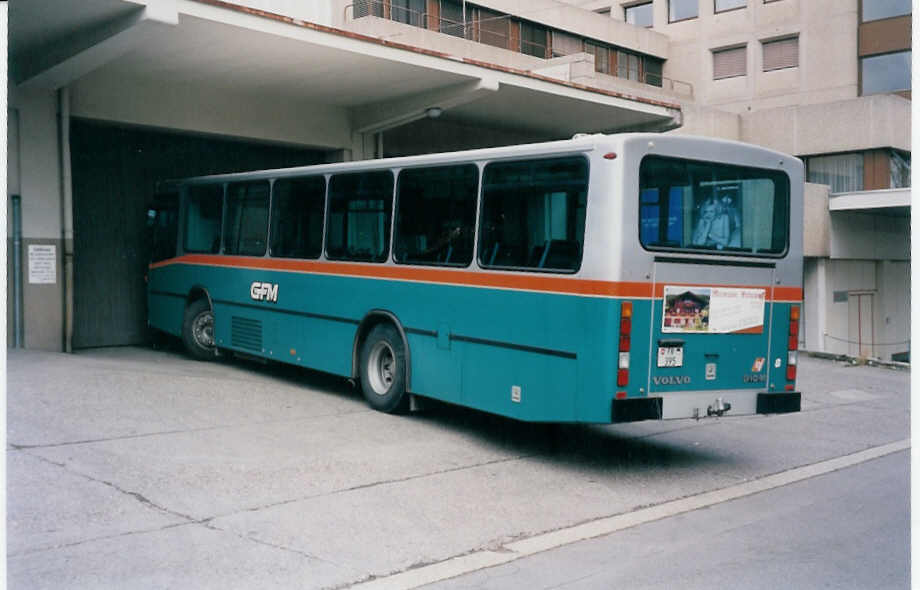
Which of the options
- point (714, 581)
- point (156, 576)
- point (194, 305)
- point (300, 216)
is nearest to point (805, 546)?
point (714, 581)

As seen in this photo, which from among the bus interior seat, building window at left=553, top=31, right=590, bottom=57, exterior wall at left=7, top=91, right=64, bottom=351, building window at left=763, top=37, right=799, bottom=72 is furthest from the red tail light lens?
building window at left=763, top=37, right=799, bottom=72

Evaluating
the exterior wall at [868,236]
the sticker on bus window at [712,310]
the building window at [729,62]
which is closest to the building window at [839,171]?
the exterior wall at [868,236]

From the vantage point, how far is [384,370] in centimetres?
1112

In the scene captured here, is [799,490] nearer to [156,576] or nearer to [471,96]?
[156,576]

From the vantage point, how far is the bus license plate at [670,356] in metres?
8.60

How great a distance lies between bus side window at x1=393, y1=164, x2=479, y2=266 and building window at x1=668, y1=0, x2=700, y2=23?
34.9 metres

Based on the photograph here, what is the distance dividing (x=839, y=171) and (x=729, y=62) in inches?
364

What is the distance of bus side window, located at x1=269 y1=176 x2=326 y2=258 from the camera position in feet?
39.6

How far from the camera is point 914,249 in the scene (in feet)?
19.6

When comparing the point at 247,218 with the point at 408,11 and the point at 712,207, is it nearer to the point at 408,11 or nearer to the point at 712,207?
the point at 712,207

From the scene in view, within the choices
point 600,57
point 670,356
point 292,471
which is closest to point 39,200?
point 292,471

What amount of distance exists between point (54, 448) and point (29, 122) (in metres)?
6.95

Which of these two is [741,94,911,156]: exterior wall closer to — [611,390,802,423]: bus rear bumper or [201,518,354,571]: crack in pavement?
[611,390,802,423]: bus rear bumper

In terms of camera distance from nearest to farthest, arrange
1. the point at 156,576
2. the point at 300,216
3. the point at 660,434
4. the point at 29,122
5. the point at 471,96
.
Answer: the point at 156,576 < the point at 660,434 < the point at 300,216 < the point at 29,122 < the point at 471,96
